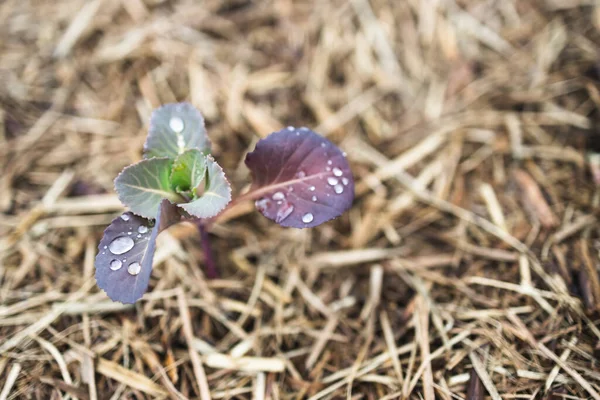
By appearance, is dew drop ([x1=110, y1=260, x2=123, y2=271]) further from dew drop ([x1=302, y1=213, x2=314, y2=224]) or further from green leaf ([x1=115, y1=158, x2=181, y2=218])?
dew drop ([x1=302, y1=213, x2=314, y2=224])

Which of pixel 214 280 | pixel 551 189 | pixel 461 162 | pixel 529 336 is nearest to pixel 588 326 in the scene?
pixel 529 336

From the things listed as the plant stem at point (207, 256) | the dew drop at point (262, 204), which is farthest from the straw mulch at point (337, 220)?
the dew drop at point (262, 204)

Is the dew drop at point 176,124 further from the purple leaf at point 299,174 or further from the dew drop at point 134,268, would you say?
the dew drop at point 134,268

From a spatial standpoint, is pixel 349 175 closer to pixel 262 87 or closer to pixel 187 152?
pixel 187 152

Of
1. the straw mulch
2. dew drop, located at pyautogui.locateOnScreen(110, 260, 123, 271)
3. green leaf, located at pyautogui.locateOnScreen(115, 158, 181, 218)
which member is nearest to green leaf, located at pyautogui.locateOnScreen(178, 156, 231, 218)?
green leaf, located at pyautogui.locateOnScreen(115, 158, 181, 218)

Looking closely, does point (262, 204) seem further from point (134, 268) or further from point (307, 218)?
point (134, 268)
